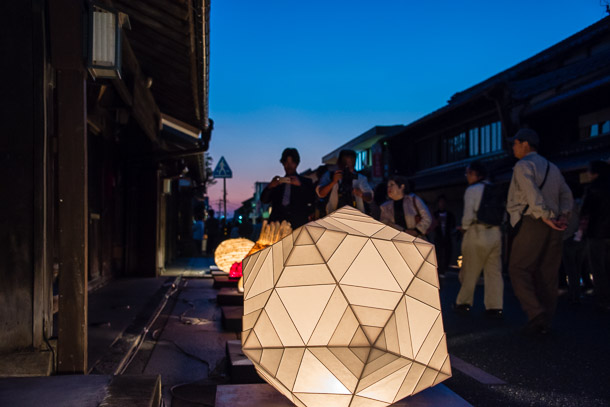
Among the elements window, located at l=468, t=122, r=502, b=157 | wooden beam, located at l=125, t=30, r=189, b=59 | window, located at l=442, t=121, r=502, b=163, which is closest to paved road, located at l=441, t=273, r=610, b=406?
wooden beam, located at l=125, t=30, r=189, b=59

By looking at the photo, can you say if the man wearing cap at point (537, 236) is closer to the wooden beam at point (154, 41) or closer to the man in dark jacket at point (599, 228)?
the man in dark jacket at point (599, 228)

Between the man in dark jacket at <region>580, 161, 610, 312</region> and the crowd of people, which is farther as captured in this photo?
the man in dark jacket at <region>580, 161, 610, 312</region>

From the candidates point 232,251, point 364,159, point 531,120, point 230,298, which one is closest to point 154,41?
point 232,251

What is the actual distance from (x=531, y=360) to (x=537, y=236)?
145 cm

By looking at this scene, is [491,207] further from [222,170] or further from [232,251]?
[222,170]

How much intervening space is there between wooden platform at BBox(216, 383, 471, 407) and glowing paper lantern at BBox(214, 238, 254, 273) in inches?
163

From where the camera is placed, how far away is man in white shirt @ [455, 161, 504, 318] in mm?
5879

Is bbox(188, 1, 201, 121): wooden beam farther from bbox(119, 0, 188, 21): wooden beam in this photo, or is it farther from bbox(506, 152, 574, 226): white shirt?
bbox(506, 152, 574, 226): white shirt

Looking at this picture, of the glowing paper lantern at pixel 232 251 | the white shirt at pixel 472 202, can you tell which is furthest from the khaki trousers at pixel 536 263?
the glowing paper lantern at pixel 232 251

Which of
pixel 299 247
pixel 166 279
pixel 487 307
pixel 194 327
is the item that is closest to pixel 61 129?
pixel 299 247

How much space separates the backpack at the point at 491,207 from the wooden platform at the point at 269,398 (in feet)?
13.1

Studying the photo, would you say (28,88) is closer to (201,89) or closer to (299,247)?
(299,247)

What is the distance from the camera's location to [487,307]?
590 cm

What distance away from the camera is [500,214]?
6.10 metres
